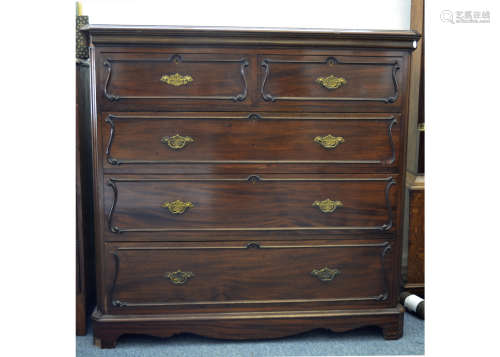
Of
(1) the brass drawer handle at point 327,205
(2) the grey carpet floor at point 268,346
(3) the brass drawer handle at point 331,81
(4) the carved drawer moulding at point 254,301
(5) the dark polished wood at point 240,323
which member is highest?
(3) the brass drawer handle at point 331,81

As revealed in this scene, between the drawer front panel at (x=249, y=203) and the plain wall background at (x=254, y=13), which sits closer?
the drawer front panel at (x=249, y=203)

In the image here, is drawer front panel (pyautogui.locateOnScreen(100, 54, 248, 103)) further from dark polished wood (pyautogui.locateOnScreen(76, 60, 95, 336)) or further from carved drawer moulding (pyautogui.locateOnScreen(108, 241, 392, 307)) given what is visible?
carved drawer moulding (pyautogui.locateOnScreen(108, 241, 392, 307))

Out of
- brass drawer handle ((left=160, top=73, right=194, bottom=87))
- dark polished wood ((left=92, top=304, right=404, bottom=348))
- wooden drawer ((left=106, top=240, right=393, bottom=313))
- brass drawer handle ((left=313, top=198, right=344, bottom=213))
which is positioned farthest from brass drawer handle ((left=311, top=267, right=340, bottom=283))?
brass drawer handle ((left=160, top=73, right=194, bottom=87))

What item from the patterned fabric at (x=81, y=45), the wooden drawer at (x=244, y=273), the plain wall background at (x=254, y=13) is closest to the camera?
the wooden drawer at (x=244, y=273)

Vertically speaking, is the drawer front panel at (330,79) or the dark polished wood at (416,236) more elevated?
the drawer front panel at (330,79)

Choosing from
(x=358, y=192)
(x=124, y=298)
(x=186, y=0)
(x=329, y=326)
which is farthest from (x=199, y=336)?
(x=186, y=0)

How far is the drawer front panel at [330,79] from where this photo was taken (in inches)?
69.9

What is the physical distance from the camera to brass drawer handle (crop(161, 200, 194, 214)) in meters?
1.81

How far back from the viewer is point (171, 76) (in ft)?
5.73

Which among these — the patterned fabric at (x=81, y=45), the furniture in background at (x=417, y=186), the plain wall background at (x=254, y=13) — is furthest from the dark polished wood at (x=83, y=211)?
the furniture in background at (x=417, y=186)

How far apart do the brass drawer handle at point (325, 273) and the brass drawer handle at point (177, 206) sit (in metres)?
0.56

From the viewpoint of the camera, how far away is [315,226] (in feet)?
6.11

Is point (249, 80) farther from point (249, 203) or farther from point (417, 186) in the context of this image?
point (417, 186)

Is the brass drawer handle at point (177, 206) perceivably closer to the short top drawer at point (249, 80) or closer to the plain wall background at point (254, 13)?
the short top drawer at point (249, 80)
